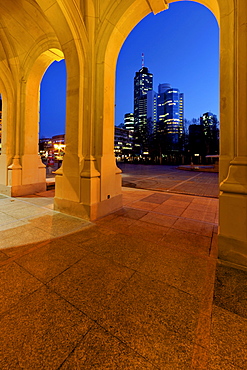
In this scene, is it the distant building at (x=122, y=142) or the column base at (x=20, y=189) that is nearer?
the column base at (x=20, y=189)

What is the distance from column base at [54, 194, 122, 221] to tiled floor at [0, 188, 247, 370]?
0.83 m

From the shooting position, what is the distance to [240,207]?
2.69m

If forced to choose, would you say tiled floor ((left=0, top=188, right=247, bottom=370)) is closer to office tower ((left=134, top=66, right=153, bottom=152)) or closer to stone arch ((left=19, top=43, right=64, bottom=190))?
stone arch ((left=19, top=43, right=64, bottom=190))

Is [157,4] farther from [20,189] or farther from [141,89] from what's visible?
[141,89]

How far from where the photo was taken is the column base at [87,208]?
4.49 m

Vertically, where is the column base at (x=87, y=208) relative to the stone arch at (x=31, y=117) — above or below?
below

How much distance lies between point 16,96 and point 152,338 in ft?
29.2

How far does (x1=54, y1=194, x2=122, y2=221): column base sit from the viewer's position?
177 inches

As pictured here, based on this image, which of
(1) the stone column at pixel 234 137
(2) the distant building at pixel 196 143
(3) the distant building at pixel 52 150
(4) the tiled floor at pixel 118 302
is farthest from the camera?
(2) the distant building at pixel 196 143

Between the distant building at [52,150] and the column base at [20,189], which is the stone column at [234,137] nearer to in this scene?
the column base at [20,189]

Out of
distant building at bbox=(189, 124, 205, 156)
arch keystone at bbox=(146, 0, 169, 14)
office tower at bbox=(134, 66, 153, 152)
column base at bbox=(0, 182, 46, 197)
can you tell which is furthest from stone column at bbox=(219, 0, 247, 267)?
office tower at bbox=(134, 66, 153, 152)

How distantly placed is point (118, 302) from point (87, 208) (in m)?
2.83

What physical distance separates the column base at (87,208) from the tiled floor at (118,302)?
2.74ft

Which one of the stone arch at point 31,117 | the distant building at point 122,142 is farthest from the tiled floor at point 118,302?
the distant building at point 122,142
